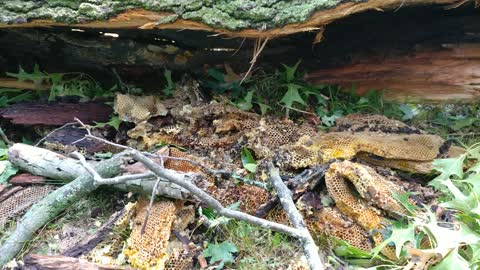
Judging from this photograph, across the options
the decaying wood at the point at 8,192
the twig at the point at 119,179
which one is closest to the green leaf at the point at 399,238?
the twig at the point at 119,179

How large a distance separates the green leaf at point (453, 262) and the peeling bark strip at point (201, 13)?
4.42 ft

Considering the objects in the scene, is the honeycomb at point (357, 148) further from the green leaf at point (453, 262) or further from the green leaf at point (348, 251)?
the green leaf at point (453, 262)

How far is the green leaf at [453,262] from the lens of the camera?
2.06 meters

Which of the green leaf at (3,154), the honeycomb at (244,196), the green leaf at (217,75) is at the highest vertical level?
the green leaf at (217,75)

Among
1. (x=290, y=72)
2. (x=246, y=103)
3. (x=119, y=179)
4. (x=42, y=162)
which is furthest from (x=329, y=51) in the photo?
(x=42, y=162)

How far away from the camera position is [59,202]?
8.71 ft

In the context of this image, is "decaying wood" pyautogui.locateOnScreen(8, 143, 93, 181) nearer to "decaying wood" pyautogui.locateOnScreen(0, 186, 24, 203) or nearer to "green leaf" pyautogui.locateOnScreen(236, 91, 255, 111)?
"decaying wood" pyautogui.locateOnScreen(0, 186, 24, 203)

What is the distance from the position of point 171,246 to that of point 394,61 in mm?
2096

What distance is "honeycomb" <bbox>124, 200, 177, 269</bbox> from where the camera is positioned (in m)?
2.40

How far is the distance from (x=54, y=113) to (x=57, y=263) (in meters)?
1.32

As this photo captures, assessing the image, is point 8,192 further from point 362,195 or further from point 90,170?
point 362,195

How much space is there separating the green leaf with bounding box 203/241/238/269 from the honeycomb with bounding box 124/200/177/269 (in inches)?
8.6

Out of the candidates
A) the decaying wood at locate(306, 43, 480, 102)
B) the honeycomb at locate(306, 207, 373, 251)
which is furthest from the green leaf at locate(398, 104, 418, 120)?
the honeycomb at locate(306, 207, 373, 251)

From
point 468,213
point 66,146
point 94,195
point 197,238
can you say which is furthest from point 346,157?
point 66,146
